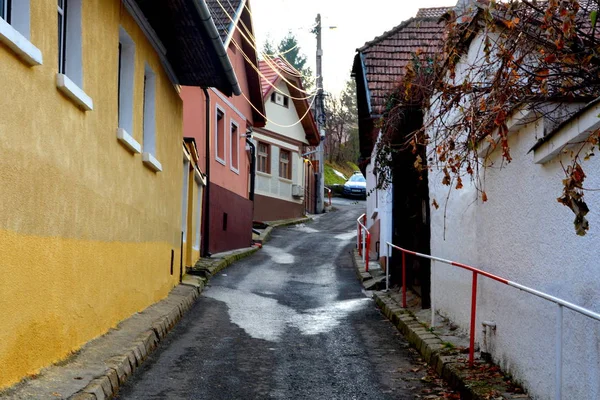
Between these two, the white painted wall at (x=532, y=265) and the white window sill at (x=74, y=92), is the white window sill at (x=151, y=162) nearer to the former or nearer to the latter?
the white window sill at (x=74, y=92)

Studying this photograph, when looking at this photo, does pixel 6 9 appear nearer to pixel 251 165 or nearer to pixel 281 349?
pixel 281 349

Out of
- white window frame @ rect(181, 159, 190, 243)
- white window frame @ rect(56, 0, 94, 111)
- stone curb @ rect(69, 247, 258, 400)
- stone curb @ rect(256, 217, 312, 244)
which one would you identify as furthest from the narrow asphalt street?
stone curb @ rect(256, 217, 312, 244)

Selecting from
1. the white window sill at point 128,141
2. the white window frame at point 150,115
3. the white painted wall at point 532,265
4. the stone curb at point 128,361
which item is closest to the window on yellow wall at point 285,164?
the white window frame at point 150,115

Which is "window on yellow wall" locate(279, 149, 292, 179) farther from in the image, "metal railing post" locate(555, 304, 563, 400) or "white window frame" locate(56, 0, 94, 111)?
"metal railing post" locate(555, 304, 563, 400)

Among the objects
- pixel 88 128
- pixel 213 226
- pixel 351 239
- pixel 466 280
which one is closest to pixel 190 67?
pixel 88 128

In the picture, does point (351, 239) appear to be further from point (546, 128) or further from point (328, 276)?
point (546, 128)

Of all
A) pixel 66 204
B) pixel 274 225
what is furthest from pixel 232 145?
pixel 66 204

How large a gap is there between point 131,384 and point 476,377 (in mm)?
3159

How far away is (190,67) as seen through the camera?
14.0 meters

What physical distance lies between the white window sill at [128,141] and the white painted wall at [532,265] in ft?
13.5

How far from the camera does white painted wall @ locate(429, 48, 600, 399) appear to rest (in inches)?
211

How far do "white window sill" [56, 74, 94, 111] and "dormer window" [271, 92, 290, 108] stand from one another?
28.2 m

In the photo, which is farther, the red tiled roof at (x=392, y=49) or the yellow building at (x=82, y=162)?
the red tiled roof at (x=392, y=49)

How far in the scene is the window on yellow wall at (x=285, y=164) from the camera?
1470 inches
